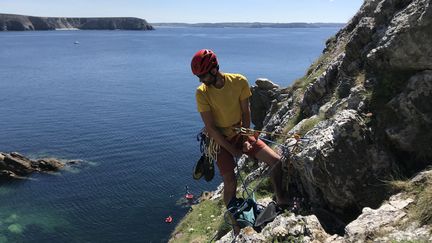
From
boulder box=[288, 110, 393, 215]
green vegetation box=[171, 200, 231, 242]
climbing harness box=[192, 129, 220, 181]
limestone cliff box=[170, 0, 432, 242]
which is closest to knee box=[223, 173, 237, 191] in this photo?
climbing harness box=[192, 129, 220, 181]

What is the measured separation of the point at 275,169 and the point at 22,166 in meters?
36.9

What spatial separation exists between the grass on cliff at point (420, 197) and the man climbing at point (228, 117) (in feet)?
8.09

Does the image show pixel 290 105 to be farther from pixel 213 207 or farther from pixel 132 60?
pixel 132 60

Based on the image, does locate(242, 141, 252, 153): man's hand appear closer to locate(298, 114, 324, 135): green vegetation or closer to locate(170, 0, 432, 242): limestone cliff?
locate(170, 0, 432, 242): limestone cliff

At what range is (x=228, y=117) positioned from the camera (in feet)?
29.6

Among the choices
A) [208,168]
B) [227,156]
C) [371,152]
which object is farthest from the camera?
[208,168]

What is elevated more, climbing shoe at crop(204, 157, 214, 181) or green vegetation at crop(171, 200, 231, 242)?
climbing shoe at crop(204, 157, 214, 181)

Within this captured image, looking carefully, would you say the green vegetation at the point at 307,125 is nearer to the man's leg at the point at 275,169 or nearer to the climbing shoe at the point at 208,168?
the man's leg at the point at 275,169

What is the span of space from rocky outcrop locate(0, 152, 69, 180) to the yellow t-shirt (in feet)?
116

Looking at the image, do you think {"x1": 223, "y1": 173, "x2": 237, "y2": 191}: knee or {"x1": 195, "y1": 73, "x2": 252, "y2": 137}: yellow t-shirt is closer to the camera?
{"x1": 195, "y1": 73, "x2": 252, "y2": 137}: yellow t-shirt

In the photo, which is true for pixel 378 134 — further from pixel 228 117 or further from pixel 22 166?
pixel 22 166

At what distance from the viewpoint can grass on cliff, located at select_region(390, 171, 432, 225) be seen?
20.6ft

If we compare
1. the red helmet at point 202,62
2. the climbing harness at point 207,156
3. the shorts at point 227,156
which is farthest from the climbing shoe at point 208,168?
the red helmet at point 202,62

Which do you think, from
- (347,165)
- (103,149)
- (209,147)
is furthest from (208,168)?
(103,149)
